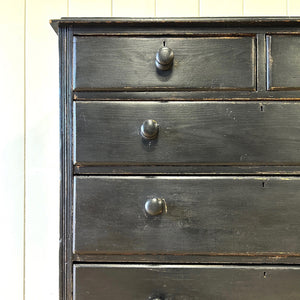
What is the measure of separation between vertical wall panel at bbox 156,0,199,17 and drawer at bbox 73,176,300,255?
0.79m

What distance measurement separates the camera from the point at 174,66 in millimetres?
809

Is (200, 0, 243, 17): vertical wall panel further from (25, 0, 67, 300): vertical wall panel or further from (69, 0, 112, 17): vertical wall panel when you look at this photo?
(25, 0, 67, 300): vertical wall panel

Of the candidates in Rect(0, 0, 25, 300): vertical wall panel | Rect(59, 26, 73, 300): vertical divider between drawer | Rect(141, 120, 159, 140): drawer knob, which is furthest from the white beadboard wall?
Rect(141, 120, 159, 140): drawer knob

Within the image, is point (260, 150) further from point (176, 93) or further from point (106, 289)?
point (106, 289)

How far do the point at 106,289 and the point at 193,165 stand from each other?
14.7 inches

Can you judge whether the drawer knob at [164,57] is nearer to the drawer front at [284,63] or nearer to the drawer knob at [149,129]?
the drawer knob at [149,129]

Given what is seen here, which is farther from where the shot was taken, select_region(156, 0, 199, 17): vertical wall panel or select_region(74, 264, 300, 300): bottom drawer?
select_region(156, 0, 199, 17): vertical wall panel

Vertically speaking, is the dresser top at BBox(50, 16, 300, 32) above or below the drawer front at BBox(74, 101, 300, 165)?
above

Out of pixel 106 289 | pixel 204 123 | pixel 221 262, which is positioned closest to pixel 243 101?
pixel 204 123

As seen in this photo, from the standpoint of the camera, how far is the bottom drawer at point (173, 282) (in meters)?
0.79

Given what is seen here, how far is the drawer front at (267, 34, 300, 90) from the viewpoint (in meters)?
0.80

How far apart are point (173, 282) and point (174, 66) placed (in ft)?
1.75

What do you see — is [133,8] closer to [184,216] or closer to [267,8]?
[267,8]

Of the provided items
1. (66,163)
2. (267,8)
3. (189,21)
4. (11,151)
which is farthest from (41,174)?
(267,8)
